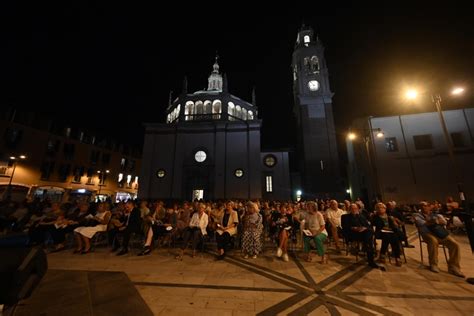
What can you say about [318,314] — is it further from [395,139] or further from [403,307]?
[395,139]

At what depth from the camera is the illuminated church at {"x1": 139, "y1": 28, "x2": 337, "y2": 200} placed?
2033cm

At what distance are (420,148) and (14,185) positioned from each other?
40332 millimetres

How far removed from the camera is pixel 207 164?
69.2 feet

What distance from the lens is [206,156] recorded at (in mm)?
21531

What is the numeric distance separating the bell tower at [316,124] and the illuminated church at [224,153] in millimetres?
113

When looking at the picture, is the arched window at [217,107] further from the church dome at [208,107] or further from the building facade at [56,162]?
the building facade at [56,162]

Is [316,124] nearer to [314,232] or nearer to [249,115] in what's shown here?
[249,115]

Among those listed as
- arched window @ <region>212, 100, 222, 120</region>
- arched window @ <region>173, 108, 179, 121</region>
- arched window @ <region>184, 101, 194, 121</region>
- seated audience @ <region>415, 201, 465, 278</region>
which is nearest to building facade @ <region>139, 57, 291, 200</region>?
arched window @ <region>184, 101, 194, 121</region>

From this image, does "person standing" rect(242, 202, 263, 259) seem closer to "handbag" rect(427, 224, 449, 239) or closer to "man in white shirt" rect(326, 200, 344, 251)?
"man in white shirt" rect(326, 200, 344, 251)

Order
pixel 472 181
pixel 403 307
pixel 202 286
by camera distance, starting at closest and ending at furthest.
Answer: pixel 403 307 → pixel 202 286 → pixel 472 181

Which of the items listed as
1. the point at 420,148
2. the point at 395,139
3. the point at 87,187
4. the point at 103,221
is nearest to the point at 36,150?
the point at 87,187

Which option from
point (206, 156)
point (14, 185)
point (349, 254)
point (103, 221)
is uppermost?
point (206, 156)

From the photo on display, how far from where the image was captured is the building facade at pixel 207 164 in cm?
2012

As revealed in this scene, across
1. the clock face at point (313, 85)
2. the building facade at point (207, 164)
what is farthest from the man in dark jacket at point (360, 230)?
the clock face at point (313, 85)
